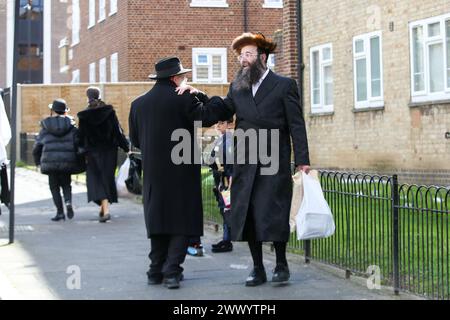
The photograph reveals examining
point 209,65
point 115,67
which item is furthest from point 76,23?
point 209,65

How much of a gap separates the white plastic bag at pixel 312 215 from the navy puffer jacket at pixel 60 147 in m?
5.96

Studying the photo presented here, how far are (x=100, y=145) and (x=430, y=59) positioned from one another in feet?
Result: 23.8

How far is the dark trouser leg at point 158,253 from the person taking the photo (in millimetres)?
7613

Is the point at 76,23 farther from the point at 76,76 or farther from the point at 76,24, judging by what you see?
the point at 76,76

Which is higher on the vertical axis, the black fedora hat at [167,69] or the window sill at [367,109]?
the window sill at [367,109]

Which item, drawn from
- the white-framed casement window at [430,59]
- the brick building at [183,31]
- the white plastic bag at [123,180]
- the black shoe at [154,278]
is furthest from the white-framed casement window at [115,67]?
the black shoe at [154,278]

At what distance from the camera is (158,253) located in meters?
7.67

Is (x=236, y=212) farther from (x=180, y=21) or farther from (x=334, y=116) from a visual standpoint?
(x=180, y=21)

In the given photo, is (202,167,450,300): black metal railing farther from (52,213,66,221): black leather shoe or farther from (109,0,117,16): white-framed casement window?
(109,0,117,16): white-framed casement window

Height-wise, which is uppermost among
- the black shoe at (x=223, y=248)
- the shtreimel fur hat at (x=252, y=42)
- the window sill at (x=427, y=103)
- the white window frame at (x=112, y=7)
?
the white window frame at (x=112, y=7)

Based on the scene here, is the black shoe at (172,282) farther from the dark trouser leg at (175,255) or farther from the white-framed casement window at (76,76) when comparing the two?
the white-framed casement window at (76,76)

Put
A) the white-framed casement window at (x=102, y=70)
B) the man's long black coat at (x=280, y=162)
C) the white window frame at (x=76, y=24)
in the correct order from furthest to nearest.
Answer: the white window frame at (x=76, y=24)
the white-framed casement window at (x=102, y=70)
the man's long black coat at (x=280, y=162)

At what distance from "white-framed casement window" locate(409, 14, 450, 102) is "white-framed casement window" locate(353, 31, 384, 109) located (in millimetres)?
1170
